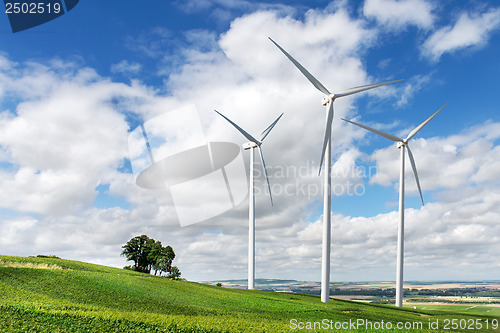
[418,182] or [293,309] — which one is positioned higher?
[418,182]

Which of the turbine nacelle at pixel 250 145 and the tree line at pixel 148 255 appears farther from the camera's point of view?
the tree line at pixel 148 255

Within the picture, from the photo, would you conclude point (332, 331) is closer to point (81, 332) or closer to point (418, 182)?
point (81, 332)

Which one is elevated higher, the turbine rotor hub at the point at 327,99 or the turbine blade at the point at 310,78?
the turbine blade at the point at 310,78

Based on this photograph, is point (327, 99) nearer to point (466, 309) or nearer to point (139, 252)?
point (466, 309)

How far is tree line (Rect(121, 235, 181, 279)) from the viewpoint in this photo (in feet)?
333

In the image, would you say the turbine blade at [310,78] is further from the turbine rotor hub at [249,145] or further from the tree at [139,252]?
the tree at [139,252]

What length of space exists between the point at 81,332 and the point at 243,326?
10.1 metres

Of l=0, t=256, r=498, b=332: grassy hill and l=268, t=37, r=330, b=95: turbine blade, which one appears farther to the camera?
l=268, t=37, r=330, b=95: turbine blade

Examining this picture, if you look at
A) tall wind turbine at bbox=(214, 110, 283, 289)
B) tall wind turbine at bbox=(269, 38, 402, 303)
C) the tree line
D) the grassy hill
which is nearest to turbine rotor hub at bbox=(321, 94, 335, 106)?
tall wind turbine at bbox=(269, 38, 402, 303)

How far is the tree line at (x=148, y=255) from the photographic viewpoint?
101625mm

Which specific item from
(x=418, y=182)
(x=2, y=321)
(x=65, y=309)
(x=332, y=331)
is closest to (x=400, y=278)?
(x=418, y=182)

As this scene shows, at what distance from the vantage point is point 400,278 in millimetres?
65250

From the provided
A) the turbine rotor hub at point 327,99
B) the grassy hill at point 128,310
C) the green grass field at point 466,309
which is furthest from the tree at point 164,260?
the turbine rotor hub at point 327,99

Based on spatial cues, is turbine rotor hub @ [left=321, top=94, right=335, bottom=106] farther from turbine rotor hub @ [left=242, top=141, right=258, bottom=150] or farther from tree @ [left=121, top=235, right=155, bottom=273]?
tree @ [left=121, top=235, right=155, bottom=273]
